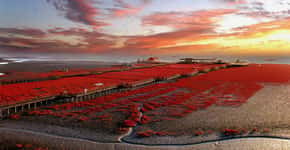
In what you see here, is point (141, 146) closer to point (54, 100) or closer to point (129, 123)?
point (129, 123)

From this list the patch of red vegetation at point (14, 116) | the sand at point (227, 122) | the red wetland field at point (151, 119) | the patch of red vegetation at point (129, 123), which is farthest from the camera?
the patch of red vegetation at point (14, 116)

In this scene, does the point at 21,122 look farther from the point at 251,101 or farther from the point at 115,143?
the point at 251,101

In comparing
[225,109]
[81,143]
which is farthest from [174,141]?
[225,109]

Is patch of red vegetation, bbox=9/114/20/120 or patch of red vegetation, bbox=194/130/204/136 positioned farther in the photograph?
patch of red vegetation, bbox=9/114/20/120

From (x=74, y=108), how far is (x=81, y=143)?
20.5 feet

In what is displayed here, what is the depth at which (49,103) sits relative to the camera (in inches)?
626

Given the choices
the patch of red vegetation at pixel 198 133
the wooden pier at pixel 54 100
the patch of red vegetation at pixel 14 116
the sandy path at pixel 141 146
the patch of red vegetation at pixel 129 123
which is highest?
the wooden pier at pixel 54 100

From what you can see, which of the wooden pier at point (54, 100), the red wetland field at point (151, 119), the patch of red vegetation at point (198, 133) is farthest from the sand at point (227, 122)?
the wooden pier at point (54, 100)

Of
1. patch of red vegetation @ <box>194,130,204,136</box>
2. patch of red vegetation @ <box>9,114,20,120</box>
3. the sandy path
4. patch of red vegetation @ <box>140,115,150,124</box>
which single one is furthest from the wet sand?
patch of red vegetation @ <box>9,114,20,120</box>

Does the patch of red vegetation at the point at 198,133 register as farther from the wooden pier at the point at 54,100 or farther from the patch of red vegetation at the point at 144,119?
the wooden pier at the point at 54,100

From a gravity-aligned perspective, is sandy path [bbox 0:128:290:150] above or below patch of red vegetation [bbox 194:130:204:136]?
below

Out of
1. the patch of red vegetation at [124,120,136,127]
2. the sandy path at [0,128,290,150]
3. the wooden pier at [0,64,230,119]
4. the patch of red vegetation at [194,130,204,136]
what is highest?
the wooden pier at [0,64,230,119]

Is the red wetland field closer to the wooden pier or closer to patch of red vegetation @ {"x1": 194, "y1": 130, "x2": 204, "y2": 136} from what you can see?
patch of red vegetation @ {"x1": 194, "y1": 130, "x2": 204, "y2": 136}

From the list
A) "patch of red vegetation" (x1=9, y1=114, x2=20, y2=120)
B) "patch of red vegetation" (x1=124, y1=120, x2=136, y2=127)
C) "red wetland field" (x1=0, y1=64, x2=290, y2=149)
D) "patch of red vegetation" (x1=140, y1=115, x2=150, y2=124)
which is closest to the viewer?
"red wetland field" (x1=0, y1=64, x2=290, y2=149)
